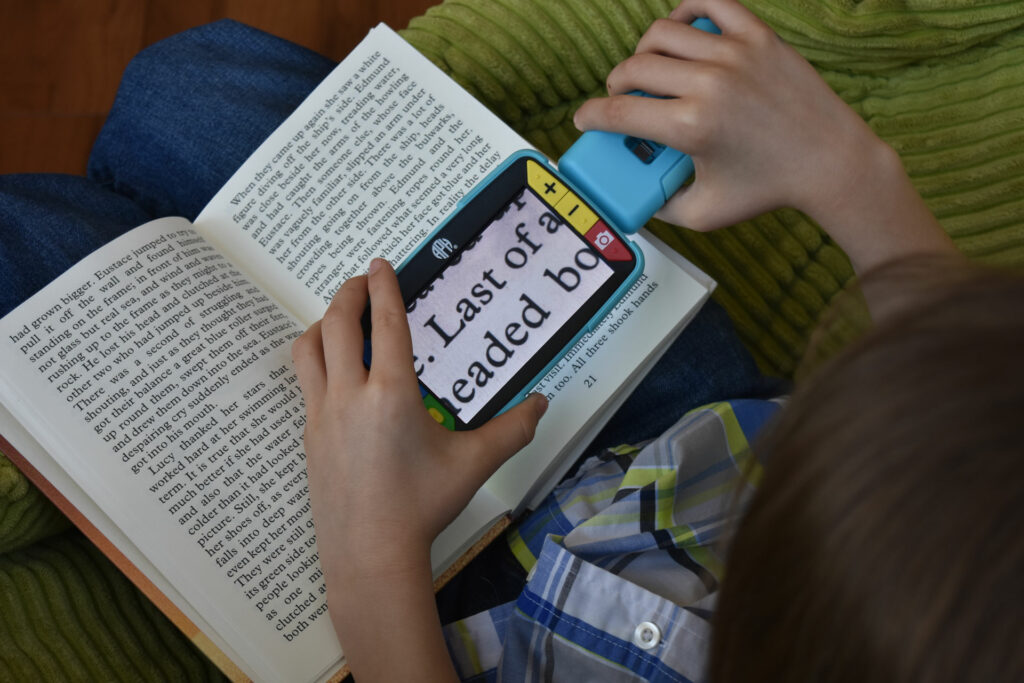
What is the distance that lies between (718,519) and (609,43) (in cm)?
33

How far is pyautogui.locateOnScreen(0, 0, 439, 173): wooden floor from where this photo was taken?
81 cm

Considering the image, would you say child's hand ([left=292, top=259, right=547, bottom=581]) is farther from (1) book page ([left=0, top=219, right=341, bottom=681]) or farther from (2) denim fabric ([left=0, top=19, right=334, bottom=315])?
(2) denim fabric ([left=0, top=19, right=334, bottom=315])

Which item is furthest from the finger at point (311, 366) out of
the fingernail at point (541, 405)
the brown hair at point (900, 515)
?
the brown hair at point (900, 515)

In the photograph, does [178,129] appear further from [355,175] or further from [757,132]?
[757,132]

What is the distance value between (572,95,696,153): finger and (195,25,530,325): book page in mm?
70

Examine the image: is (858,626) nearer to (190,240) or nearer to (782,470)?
(782,470)

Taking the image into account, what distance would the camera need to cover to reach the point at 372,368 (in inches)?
14.2

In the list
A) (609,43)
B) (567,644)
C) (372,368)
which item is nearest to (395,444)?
(372,368)

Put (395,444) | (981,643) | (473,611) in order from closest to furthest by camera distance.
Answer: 1. (981,643)
2. (395,444)
3. (473,611)

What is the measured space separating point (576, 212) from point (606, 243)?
2cm

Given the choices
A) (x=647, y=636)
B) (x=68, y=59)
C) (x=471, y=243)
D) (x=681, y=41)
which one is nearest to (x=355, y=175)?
(x=471, y=243)

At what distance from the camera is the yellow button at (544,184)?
402mm

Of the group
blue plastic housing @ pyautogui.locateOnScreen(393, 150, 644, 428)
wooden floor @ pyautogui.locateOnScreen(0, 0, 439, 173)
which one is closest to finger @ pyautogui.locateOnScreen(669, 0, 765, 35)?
blue plastic housing @ pyautogui.locateOnScreen(393, 150, 644, 428)

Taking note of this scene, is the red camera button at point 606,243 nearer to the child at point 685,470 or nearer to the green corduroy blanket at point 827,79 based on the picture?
the child at point 685,470
